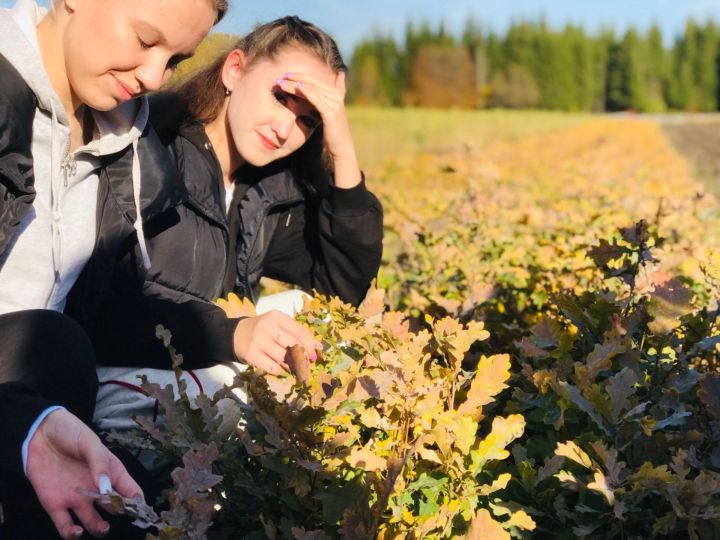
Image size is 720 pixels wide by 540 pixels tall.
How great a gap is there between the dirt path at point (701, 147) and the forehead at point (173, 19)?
7685 mm

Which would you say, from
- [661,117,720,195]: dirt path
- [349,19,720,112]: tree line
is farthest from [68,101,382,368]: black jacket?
[349,19,720,112]: tree line

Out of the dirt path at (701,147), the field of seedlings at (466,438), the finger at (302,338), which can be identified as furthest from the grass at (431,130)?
the field of seedlings at (466,438)

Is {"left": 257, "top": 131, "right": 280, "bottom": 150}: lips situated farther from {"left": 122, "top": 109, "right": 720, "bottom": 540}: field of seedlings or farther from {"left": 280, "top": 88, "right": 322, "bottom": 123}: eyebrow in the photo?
{"left": 122, "top": 109, "right": 720, "bottom": 540}: field of seedlings

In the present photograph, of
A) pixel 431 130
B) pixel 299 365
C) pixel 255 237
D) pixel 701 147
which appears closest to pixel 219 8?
pixel 255 237

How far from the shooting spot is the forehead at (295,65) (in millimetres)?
2777

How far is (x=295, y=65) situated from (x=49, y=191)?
983 mm

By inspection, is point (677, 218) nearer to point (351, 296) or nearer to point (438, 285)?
point (438, 285)

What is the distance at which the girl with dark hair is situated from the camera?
2273 mm

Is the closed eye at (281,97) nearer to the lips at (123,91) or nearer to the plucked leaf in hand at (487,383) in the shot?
the lips at (123,91)

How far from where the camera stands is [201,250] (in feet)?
8.64

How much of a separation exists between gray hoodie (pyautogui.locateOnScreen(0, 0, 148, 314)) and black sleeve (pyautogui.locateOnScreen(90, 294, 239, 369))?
163 mm

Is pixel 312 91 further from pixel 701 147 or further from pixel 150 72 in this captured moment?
pixel 701 147

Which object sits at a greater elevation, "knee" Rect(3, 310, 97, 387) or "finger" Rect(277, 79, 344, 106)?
"finger" Rect(277, 79, 344, 106)

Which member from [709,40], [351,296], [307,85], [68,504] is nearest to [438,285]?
[351,296]
